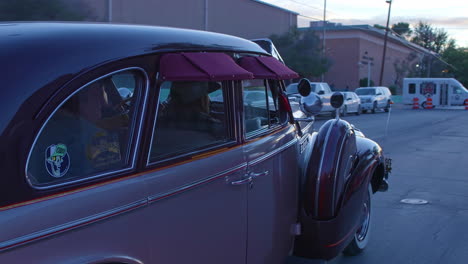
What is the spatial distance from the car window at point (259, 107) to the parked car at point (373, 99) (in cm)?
3217

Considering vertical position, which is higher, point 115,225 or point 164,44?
point 164,44

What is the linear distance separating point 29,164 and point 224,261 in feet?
4.47

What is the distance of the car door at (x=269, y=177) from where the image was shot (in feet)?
11.1

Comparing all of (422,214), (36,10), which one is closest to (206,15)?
(36,10)

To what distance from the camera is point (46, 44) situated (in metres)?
2.27

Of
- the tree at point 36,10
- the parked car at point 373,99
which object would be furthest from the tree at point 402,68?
the tree at point 36,10

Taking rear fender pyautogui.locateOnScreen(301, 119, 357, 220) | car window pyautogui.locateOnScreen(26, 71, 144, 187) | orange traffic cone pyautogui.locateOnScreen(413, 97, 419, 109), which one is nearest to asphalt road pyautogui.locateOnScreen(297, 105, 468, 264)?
rear fender pyautogui.locateOnScreen(301, 119, 357, 220)

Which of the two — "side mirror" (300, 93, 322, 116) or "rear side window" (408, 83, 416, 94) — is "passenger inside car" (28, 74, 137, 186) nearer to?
"side mirror" (300, 93, 322, 116)

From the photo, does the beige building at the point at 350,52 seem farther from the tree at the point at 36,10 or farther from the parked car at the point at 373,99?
the tree at the point at 36,10

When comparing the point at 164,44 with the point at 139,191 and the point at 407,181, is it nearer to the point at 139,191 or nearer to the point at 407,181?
the point at 139,191

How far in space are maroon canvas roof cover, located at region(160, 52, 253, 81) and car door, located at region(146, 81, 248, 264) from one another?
10cm

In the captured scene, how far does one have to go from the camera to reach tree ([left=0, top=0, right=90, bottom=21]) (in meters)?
14.9

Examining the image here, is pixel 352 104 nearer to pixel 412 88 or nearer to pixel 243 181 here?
pixel 412 88

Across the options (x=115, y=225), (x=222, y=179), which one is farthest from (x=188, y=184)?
(x=115, y=225)
